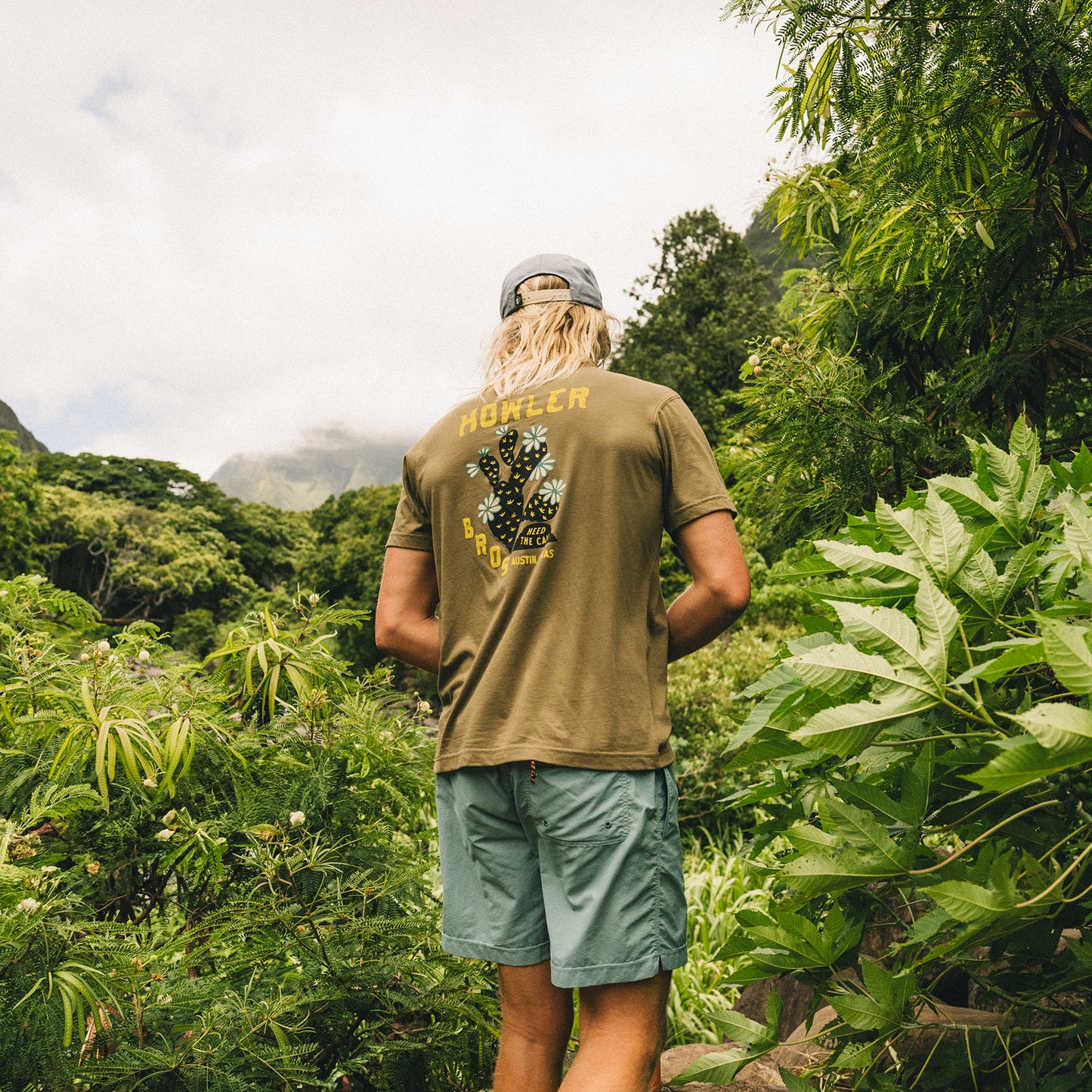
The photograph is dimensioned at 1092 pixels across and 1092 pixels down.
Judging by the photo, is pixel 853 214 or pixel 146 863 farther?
pixel 853 214

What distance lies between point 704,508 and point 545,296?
0.65m

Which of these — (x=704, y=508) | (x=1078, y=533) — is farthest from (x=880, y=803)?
(x=704, y=508)

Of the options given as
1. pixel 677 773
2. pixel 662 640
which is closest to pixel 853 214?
pixel 662 640

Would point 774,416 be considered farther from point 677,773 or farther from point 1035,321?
point 677,773

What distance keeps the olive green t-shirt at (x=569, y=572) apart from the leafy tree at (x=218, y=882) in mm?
704

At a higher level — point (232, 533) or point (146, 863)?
point (232, 533)

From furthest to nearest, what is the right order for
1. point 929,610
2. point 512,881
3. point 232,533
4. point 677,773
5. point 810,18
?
point 232,533 → point 677,773 → point 810,18 → point 512,881 → point 929,610

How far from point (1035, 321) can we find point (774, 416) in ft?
2.97

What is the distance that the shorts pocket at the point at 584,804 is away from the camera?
Answer: 1531 millimetres

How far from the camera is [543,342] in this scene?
6.13 ft

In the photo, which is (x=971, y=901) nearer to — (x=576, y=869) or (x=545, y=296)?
(x=576, y=869)

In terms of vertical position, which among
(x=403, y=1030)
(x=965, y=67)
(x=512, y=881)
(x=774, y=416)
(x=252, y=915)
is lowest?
(x=403, y=1030)

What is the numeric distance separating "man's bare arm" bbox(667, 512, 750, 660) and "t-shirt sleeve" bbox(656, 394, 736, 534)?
0.9 inches

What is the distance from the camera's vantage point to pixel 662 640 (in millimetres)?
1703
